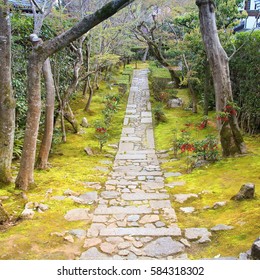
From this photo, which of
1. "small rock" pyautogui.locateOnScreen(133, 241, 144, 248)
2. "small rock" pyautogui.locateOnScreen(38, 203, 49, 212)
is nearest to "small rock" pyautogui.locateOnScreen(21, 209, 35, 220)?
"small rock" pyautogui.locateOnScreen(38, 203, 49, 212)

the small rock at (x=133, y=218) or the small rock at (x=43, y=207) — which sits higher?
the small rock at (x=133, y=218)

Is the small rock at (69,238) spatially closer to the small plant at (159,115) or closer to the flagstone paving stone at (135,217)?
the flagstone paving stone at (135,217)

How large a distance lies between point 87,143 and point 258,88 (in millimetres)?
5863

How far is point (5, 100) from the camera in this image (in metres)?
5.43

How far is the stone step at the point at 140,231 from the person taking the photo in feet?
12.7

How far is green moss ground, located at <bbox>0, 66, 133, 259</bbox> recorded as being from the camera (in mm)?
3457

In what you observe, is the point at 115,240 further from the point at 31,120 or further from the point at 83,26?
the point at 83,26

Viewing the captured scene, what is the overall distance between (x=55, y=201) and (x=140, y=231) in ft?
5.94

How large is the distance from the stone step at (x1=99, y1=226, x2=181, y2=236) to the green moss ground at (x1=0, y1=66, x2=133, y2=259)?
1.23 feet

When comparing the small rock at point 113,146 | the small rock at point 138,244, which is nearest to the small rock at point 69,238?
Answer: the small rock at point 138,244

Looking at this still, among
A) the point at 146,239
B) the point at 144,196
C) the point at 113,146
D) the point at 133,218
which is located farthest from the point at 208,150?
the point at 146,239

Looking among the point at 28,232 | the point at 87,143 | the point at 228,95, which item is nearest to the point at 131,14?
the point at 87,143

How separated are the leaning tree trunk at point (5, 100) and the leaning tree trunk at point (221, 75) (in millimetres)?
4291

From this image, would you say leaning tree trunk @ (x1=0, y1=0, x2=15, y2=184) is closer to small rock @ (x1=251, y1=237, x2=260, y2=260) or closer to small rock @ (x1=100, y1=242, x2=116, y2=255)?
small rock @ (x1=100, y1=242, x2=116, y2=255)
